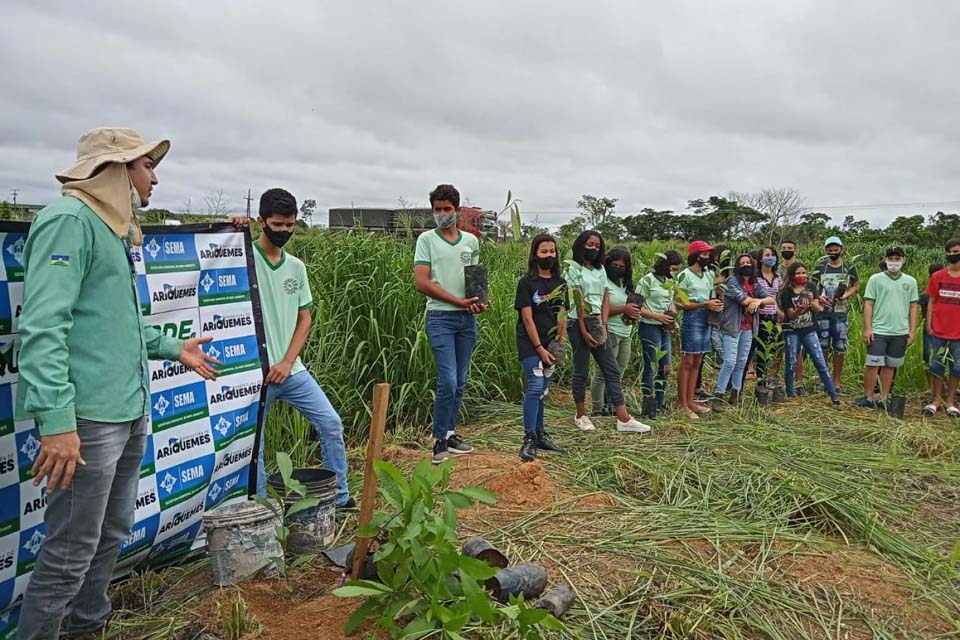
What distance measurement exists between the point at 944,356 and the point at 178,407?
6.44m

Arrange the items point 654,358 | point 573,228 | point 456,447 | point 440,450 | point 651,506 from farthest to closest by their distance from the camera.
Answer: point 573,228 < point 654,358 < point 456,447 < point 440,450 < point 651,506

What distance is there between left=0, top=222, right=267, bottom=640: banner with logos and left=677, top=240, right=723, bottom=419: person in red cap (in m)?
3.77

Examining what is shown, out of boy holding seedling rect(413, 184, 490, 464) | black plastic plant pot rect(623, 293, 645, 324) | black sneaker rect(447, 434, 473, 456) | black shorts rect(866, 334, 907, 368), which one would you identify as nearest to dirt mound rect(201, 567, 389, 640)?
boy holding seedling rect(413, 184, 490, 464)

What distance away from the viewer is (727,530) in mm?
3148

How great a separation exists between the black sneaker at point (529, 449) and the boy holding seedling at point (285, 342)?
138 centimetres

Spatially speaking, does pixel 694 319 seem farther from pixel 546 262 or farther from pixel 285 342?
pixel 285 342

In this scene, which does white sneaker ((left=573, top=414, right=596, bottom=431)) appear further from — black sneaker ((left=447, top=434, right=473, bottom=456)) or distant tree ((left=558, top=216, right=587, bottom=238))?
distant tree ((left=558, top=216, right=587, bottom=238))

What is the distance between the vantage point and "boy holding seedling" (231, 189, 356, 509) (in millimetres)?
3145

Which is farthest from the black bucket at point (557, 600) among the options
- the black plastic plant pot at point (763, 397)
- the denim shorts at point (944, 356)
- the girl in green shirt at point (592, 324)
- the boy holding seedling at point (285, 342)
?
the denim shorts at point (944, 356)

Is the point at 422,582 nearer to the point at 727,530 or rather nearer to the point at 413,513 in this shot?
the point at 413,513

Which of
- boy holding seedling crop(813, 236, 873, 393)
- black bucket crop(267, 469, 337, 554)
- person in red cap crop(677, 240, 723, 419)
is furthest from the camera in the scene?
boy holding seedling crop(813, 236, 873, 393)

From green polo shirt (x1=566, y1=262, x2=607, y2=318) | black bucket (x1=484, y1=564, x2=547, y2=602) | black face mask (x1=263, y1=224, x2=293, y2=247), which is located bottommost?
black bucket (x1=484, y1=564, x2=547, y2=602)

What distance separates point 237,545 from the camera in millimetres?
2566

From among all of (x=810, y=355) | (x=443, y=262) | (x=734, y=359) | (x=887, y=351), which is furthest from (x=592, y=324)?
(x=887, y=351)
